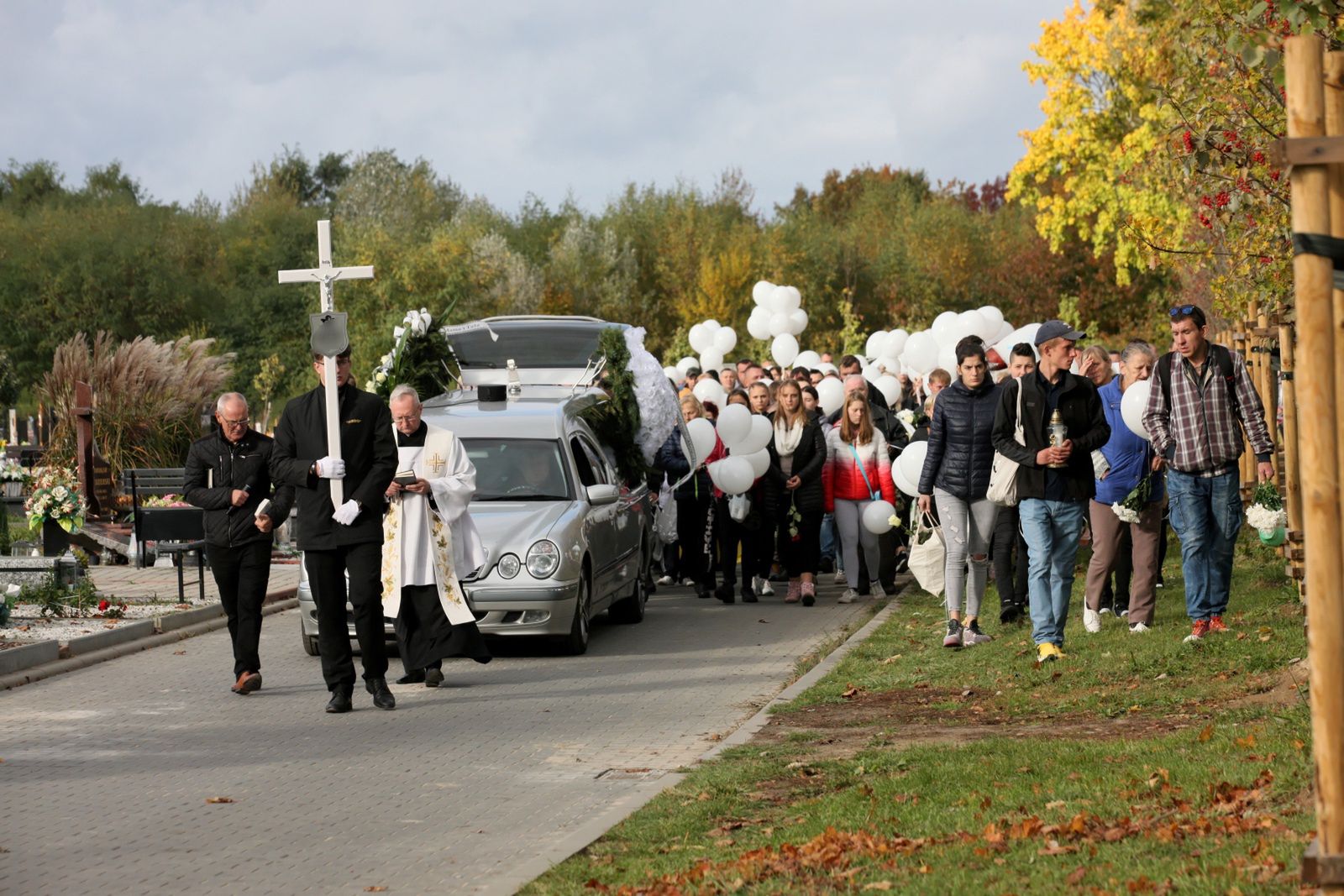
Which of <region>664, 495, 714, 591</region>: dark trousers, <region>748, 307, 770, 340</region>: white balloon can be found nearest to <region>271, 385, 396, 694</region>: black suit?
<region>664, 495, 714, 591</region>: dark trousers

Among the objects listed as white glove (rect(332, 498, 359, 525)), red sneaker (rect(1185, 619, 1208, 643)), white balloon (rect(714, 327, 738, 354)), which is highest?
white balloon (rect(714, 327, 738, 354))

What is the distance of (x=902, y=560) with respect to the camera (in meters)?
18.9

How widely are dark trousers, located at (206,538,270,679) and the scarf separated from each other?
20.1 ft

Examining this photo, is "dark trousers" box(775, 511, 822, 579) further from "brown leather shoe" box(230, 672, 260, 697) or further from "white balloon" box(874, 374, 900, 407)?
"brown leather shoe" box(230, 672, 260, 697)

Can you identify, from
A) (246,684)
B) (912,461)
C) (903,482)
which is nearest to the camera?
(246,684)

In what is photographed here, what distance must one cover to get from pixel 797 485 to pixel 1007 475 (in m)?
4.91

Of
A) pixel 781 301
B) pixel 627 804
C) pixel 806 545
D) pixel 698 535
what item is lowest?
pixel 627 804

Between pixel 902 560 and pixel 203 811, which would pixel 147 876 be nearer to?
pixel 203 811

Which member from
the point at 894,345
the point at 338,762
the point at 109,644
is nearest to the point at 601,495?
the point at 109,644

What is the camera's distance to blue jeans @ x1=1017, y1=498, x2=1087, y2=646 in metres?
11.4

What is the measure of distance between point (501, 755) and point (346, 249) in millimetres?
53721

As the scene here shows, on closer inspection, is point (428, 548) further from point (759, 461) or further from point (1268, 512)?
point (1268, 512)

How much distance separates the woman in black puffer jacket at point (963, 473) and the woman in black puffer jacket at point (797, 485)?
3866 mm

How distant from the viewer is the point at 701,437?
659 inches
